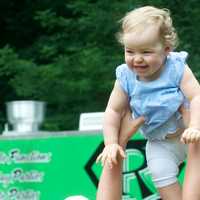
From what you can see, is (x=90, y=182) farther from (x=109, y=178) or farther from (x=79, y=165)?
(x=109, y=178)

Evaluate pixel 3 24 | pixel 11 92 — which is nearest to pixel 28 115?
pixel 11 92

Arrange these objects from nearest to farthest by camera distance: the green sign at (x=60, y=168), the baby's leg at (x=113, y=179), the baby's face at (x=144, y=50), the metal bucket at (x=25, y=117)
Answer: the baby's face at (x=144, y=50)
the baby's leg at (x=113, y=179)
the green sign at (x=60, y=168)
the metal bucket at (x=25, y=117)

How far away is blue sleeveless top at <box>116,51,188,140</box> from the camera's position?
2.20 m

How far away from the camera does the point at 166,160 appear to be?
2.27m

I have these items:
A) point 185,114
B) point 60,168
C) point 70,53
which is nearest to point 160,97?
point 185,114

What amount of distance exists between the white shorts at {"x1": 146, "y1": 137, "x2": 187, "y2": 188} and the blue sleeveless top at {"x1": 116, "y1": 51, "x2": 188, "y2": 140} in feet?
0.11

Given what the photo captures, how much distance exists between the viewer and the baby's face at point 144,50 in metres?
2.13

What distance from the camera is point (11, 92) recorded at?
6.89 meters

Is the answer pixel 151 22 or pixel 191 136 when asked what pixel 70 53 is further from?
pixel 191 136

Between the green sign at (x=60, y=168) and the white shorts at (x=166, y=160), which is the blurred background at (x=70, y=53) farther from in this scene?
the white shorts at (x=166, y=160)

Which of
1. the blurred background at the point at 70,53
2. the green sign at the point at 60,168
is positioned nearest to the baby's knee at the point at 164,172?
the green sign at the point at 60,168

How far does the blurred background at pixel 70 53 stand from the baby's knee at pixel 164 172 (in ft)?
11.8

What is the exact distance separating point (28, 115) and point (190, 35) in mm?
1719

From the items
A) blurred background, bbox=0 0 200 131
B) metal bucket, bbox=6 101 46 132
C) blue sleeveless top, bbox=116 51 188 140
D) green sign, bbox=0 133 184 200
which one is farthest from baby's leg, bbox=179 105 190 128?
blurred background, bbox=0 0 200 131
